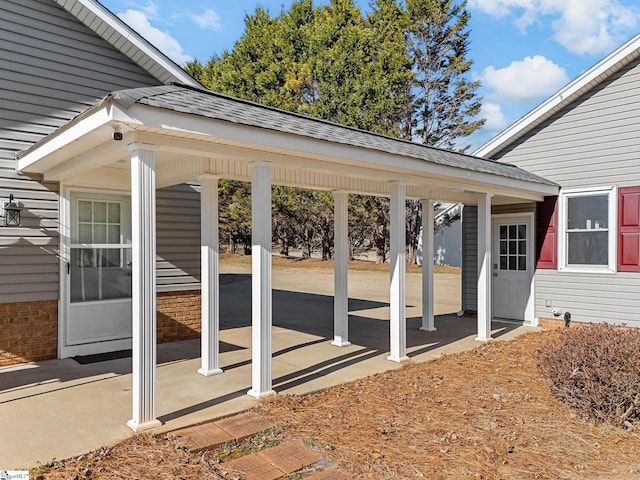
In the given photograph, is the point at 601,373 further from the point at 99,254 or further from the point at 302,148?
the point at 99,254

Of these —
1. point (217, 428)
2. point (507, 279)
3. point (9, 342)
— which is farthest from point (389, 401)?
point (507, 279)

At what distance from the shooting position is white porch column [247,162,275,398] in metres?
4.95

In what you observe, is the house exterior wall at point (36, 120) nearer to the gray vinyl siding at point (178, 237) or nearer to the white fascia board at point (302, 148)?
the gray vinyl siding at point (178, 237)

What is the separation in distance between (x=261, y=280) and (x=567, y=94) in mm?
7376

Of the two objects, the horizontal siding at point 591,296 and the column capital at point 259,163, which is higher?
the column capital at point 259,163

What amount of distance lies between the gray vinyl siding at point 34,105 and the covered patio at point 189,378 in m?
1.31

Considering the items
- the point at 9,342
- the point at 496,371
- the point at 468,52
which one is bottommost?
the point at 496,371

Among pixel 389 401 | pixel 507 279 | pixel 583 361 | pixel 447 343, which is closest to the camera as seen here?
pixel 583 361

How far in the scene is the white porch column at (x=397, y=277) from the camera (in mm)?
6527

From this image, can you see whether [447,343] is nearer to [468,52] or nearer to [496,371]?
[496,371]

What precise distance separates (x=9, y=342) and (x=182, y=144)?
13.1 feet

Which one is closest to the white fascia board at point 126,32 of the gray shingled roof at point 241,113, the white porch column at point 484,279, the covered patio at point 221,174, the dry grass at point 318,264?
the covered patio at point 221,174

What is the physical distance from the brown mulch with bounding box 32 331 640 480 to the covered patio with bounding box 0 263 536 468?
373mm

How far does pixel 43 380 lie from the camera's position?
5488 mm
